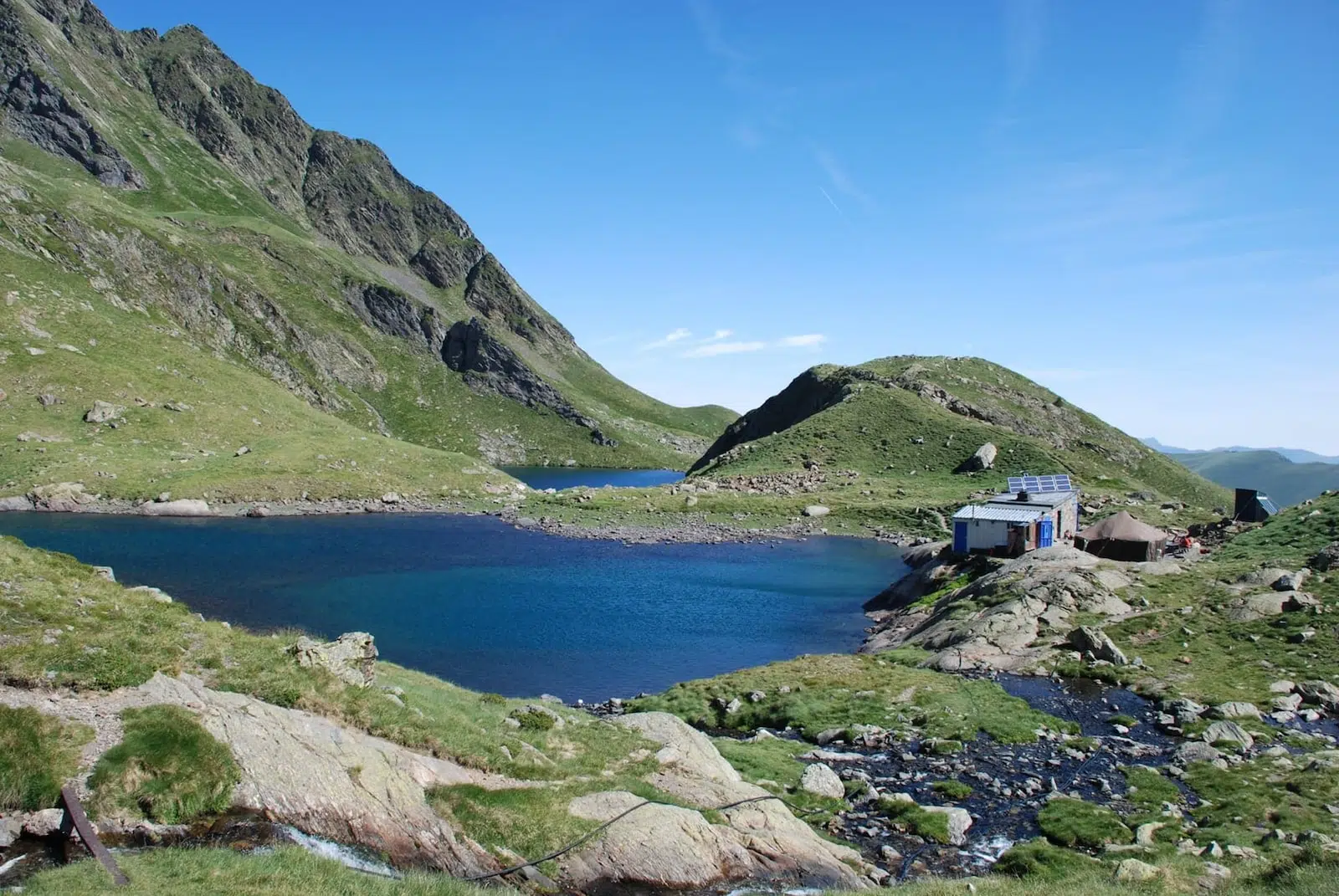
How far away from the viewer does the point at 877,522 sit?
102688 millimetres

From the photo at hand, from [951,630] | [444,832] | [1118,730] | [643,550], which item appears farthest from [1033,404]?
[444,832]

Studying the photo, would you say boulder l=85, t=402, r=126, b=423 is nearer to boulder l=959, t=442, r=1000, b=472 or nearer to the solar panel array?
the solar panel array

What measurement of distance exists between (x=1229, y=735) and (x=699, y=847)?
23.1 m

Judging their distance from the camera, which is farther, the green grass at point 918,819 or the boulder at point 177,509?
the boulder at point 177,509

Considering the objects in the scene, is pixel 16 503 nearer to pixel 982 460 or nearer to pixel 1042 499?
pixel 1042 499

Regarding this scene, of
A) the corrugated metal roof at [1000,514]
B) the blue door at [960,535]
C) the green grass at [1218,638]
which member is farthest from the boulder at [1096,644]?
the blue door at [960,535]

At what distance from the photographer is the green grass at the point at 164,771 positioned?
48.1 ft

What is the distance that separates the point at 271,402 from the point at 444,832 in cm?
13450

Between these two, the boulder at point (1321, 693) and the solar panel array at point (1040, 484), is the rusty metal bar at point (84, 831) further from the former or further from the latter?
the solar panel array at point (1040, 484)

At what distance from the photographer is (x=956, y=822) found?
77.4 ft

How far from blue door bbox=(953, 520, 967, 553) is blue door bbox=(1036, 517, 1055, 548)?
5.55 meters

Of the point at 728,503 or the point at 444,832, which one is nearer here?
the point at 444,832

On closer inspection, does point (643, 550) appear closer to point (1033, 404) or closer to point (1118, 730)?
point (1118, 730)

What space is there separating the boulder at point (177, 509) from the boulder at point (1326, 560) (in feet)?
344
